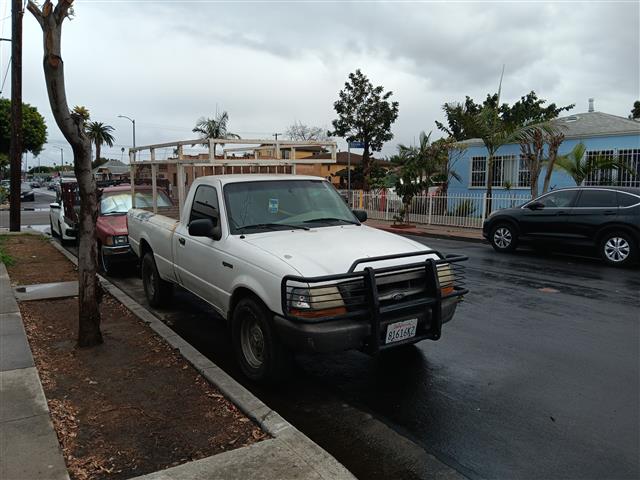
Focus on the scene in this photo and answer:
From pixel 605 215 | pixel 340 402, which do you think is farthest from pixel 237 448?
pixel 605 215

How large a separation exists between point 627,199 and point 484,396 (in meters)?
8.22

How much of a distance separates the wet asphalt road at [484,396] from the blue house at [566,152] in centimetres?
1148

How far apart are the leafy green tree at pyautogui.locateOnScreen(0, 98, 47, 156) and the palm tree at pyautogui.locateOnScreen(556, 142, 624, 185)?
43371 mm

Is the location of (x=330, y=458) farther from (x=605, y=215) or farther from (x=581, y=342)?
(x=605, y=215)

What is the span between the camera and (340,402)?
4.24 metres

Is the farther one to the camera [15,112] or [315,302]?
[15,112]

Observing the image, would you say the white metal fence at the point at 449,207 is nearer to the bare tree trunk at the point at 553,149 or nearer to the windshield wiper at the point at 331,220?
the bare tree trunk at the point at 553,149

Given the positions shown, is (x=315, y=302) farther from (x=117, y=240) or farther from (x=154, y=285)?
(x=117, y=240)

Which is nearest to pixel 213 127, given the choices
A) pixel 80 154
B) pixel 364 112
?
pixel 364 112

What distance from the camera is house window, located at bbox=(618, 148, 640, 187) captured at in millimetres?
16141

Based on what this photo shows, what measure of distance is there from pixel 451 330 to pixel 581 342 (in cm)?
137

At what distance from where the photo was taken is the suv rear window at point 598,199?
35.2 ft

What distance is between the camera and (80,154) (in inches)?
193

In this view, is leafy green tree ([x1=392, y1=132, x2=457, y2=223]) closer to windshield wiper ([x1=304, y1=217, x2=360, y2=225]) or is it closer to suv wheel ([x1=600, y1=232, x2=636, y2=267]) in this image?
suv wheel ([x1=600, y1=232, x2=636, y2=267])
